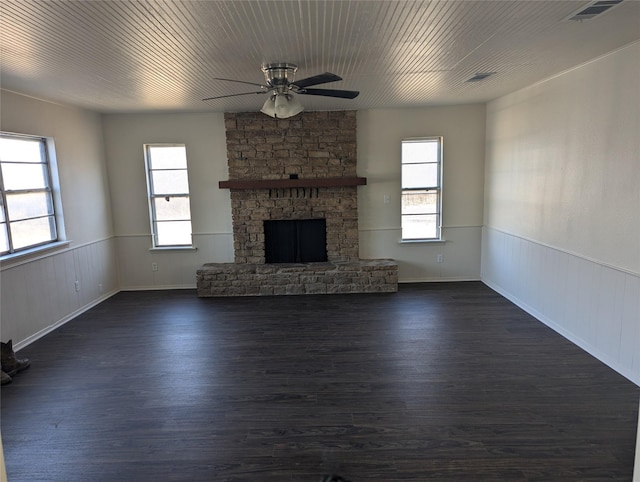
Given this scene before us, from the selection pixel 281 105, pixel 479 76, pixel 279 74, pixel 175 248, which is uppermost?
pixel 479 76

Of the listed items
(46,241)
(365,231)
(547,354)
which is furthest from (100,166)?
(547,354)

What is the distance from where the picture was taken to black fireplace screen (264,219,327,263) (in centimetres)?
626

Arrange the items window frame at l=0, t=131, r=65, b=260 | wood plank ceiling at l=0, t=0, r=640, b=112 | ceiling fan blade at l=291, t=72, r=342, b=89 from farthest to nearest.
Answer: window frame at l=0, t=131, r=65, b=260
ceiling fan blade at l=291, t=72, r=342, b=89
wood plank ceiling at l=0, t=0, r=640, b=112

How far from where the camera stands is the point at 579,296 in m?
3.90

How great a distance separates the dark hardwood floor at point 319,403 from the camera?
95.6 inches

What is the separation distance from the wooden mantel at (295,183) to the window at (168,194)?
29.1 inches

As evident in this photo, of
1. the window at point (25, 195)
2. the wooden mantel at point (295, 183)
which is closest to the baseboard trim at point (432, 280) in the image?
the wooden mantel at point (295, 183)

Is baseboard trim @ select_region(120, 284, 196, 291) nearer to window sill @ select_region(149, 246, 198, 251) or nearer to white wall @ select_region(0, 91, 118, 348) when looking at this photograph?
white wall @ select_region(0, 91, 118, 348)

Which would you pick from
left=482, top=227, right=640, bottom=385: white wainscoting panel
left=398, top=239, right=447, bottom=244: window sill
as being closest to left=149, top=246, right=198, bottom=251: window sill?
left=398, top=239, right=447, bottom=244: window sill

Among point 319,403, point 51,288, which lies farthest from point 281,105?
point 51,288

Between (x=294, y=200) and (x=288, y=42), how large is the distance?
3.45 m

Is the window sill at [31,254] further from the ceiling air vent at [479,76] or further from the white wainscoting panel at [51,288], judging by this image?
the ceiling air vent at [479,76]

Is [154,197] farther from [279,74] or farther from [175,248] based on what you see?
[279,74]

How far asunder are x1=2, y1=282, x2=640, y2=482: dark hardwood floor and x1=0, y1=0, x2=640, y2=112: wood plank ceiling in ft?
8.67
